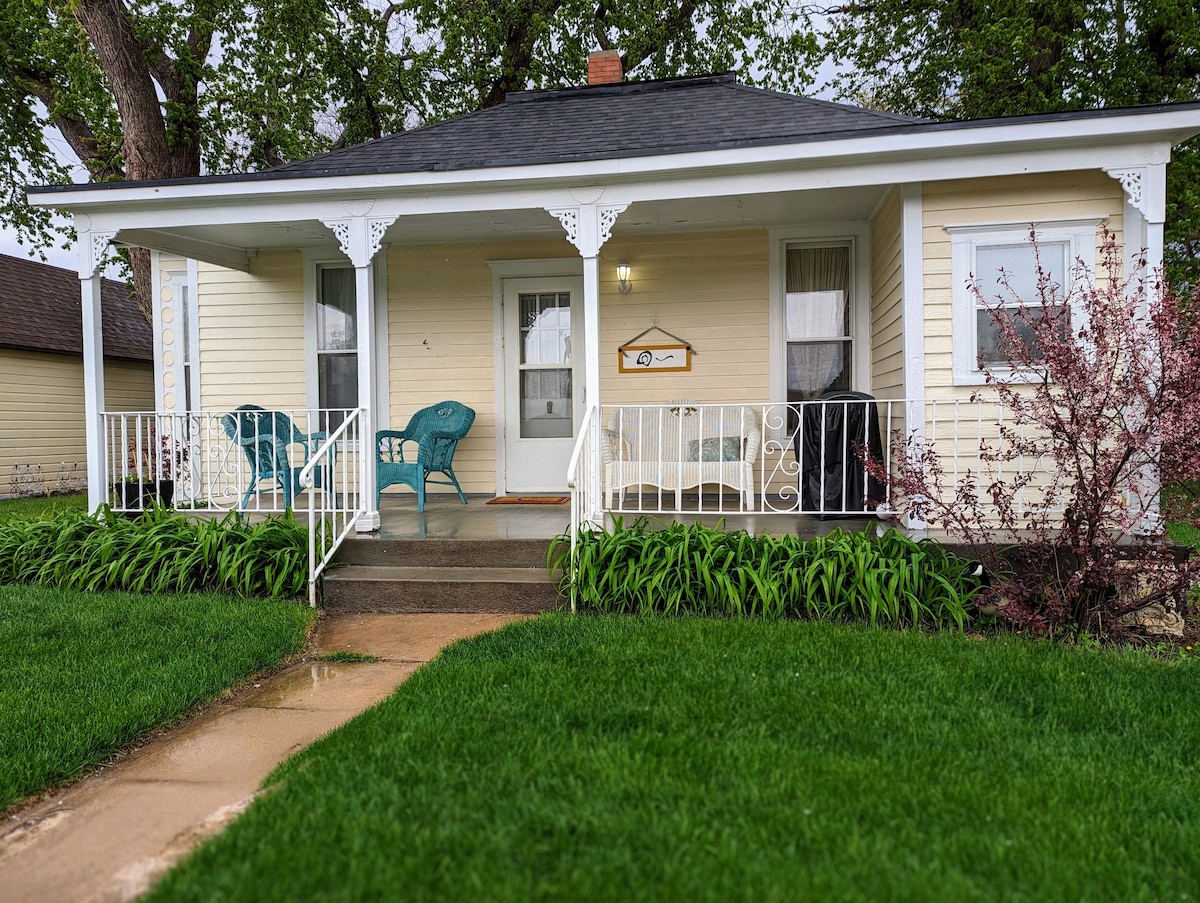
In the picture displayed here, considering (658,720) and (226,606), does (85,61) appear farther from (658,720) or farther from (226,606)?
(658,720)

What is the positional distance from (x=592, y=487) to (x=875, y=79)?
42.8ft

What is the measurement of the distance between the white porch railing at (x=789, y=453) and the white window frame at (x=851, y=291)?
523 millimetres

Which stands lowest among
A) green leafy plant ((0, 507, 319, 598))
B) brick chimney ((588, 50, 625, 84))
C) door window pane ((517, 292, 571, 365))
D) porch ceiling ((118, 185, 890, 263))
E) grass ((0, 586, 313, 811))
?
grass ((0, 586, 313, 811))

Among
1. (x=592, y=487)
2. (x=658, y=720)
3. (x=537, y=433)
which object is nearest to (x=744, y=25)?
(x=537, y=433)

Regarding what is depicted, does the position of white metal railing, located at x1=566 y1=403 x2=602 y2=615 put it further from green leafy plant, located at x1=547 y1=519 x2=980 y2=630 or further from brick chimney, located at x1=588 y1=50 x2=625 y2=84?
brick chimney, located at x1=588 y1=50 x2=625 y2=84

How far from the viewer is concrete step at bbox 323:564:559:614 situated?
446 centimetres

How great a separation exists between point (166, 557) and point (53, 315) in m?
12.0

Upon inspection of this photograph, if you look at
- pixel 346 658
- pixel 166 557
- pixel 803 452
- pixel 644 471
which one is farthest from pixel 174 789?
pixel 803 452

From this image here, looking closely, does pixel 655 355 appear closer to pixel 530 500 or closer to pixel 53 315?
pixel 530 500

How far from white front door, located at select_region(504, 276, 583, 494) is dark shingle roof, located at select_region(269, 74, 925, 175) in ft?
4.40

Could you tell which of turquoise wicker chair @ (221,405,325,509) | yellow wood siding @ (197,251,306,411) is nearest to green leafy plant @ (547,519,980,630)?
turquoise wicker chair @ (221,405,325,509)

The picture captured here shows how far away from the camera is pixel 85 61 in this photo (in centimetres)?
1144

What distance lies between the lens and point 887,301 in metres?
5.70

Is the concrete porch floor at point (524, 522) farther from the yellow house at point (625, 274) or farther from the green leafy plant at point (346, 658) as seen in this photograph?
the green leafy plant at point (346, 658)
